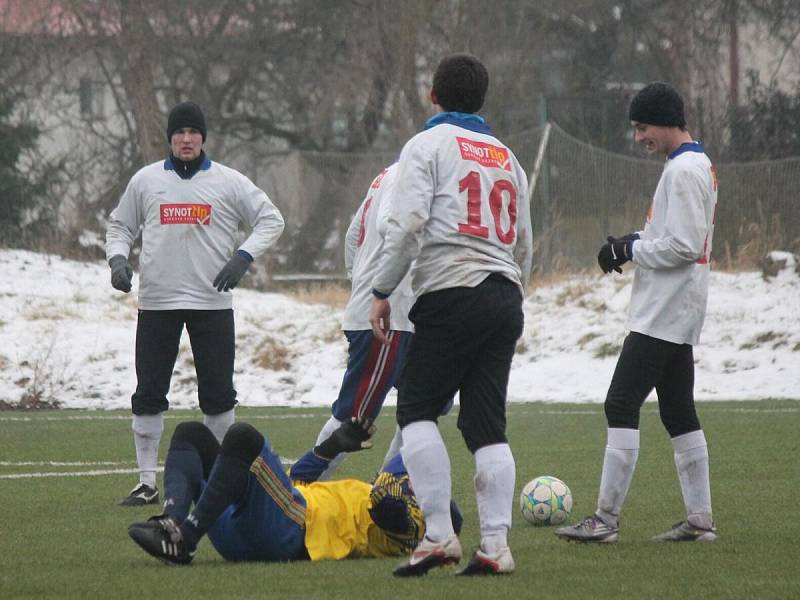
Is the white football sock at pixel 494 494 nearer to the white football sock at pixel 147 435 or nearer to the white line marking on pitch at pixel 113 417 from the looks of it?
the white football sock at pixel 147 435

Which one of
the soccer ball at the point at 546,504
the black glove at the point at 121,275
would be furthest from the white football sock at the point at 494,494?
the black glove at the point at 121,275

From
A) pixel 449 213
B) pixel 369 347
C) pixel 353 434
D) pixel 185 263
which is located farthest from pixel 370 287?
pixel 449 213

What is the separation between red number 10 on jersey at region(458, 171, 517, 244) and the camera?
5.42m

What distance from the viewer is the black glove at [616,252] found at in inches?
247

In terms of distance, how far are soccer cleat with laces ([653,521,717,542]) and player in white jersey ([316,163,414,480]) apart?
147 cm

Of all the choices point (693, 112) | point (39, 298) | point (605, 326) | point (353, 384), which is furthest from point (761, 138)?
point (353, 384)

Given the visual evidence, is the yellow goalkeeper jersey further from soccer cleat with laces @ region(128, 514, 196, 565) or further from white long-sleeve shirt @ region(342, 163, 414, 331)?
white long-sleeve shirt @ region(342, 163, 414, 331)

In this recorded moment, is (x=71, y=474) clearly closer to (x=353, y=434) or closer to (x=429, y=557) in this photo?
(x=353, y=434)

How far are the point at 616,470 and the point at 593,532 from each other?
0.27 meters

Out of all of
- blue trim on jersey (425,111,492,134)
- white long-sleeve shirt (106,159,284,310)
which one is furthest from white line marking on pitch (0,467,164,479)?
blue trim on jersey (425,111,492,134)

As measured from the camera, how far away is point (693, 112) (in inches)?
969

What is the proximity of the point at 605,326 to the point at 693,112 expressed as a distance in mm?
8271

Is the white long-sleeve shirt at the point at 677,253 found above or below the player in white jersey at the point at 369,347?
above

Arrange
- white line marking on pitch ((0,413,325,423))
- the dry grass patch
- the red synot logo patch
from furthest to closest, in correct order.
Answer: the dry grass patch
white line marking on pitch ((0,413,325,423))
the red synot logo patch
